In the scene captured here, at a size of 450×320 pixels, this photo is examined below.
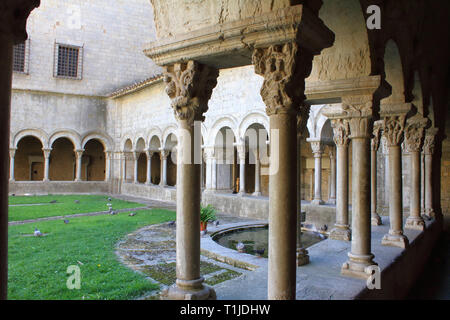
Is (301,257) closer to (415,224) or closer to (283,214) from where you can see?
(283,214)

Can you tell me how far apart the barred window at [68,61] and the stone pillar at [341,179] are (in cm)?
2008

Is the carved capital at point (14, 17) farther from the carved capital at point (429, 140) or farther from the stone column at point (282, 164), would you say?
the carved capital at point (429, 140)

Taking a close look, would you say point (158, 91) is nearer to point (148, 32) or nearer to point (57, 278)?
point (148, 32)

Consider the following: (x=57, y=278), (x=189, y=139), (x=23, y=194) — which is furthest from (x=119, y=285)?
(x=23, y=194)

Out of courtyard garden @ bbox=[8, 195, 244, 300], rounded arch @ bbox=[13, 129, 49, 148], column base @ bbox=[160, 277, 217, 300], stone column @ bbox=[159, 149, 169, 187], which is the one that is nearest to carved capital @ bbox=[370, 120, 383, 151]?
courtyard garden @ bbox=[8, 195, 244, 300]

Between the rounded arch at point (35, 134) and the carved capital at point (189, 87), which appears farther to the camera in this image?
the rounded arch at point (35, 134)

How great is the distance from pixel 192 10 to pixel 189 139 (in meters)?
1.16

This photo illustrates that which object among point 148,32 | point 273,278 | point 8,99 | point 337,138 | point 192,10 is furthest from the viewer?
point 148,32

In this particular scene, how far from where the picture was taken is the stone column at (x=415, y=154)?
7379mm

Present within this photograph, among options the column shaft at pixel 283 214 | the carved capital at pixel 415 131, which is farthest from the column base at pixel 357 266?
the carved capital at pixel 415 131

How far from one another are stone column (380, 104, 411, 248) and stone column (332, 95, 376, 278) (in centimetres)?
174

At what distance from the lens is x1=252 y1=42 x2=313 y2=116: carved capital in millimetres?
2662

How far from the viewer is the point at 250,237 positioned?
852 centimetres

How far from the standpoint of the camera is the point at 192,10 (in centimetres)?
308
